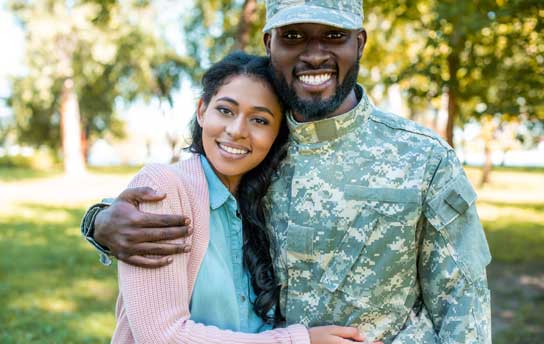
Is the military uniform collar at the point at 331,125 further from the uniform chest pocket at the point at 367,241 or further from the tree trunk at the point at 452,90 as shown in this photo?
the tree trunk at the point at 452,90

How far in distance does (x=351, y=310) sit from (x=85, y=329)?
4562 mm

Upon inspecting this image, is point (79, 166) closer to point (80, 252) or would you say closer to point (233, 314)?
point (80, 252)

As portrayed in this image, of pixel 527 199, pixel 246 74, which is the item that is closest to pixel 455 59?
pixel 246 74

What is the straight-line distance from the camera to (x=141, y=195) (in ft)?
6.65

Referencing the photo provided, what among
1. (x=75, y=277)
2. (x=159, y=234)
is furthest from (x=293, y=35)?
(x=75, y=277)

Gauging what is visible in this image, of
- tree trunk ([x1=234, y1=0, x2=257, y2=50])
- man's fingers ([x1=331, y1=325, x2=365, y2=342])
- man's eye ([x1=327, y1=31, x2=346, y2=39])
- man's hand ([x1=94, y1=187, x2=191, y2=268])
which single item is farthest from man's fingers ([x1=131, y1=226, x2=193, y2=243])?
tree trunk ([x1=234, y1=0, x2=257, y2=50])

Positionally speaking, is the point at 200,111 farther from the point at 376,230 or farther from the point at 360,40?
the point at 376,230

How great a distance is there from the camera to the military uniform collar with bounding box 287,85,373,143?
90.0 inches

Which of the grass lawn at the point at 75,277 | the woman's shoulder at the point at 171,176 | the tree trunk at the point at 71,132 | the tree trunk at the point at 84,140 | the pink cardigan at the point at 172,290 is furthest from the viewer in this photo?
the tree trunk at the point at 84,140

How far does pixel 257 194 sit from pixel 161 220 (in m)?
0.52

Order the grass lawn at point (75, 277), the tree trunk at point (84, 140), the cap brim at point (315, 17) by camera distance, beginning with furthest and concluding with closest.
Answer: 1. the tree trunk at point (84, 140)
2. the grass lawn at point (75, 277)
3. the cap brim at point (315, 17)

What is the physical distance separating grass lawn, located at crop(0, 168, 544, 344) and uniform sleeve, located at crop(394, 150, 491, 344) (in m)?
4.29

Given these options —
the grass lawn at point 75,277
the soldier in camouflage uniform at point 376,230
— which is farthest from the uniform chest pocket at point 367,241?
the grass lawn at point 75,277

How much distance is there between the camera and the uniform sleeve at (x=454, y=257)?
6.84 feet
